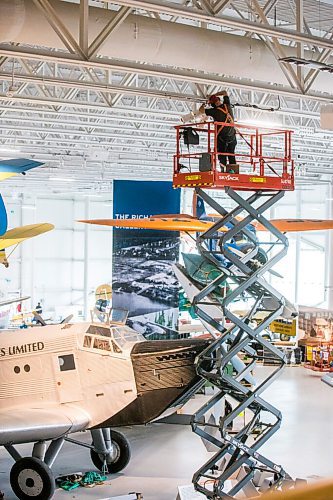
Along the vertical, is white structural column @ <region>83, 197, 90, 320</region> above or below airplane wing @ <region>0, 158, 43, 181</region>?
below

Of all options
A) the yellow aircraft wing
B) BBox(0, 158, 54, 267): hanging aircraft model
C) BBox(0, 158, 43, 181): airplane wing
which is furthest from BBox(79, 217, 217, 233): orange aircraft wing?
BBox(0, 158, 43, 181): airplane wing

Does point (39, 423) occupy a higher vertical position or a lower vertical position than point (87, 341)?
lower

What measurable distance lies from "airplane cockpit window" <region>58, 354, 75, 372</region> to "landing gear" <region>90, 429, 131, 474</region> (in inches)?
74.2

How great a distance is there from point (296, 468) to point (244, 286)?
4311 millimetres

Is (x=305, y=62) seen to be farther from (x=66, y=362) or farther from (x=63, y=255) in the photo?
(x=63, y=255)

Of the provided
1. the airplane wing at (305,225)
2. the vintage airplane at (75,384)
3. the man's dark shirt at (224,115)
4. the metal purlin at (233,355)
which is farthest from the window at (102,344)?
the airplane wing at (305,225)

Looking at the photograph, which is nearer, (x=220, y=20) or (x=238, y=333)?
(x=220, y=20)

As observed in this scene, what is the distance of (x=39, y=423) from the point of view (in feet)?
34.7

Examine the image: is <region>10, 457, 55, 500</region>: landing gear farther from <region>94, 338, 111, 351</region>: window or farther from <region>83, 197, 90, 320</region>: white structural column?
<region>83, 197, 90, 320</region>: white structural column

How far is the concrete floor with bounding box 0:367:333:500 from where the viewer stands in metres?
11.5

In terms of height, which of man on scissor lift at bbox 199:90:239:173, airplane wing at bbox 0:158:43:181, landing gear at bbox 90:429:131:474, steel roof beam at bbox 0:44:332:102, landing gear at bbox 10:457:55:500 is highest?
steel roof beam at bbox 0:44:332:102

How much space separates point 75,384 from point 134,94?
5.74 meters

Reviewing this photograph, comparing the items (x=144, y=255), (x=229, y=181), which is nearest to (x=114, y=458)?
(x=229, y=181)

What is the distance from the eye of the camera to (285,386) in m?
20.6
